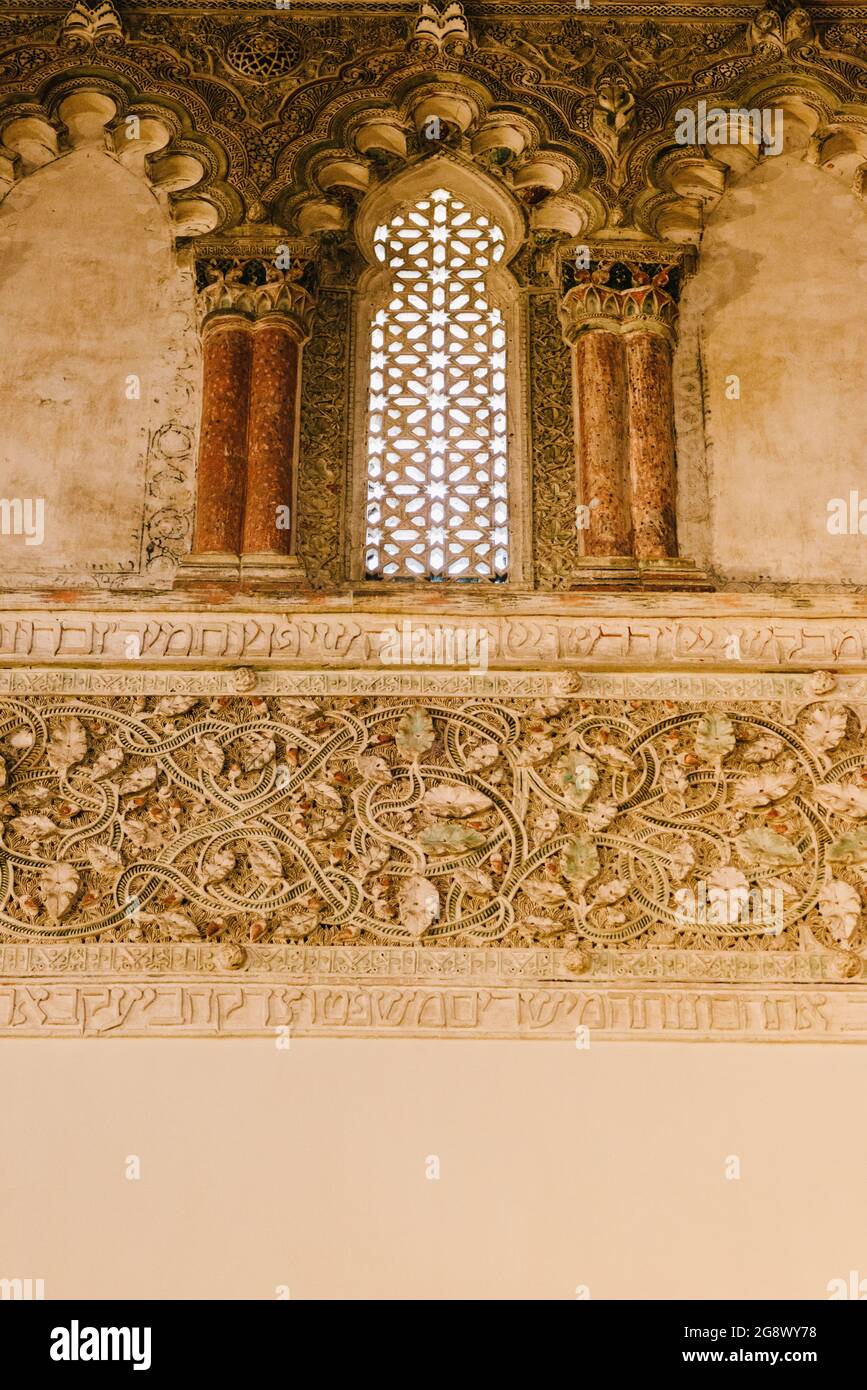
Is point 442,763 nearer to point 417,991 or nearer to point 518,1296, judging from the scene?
point 417,991

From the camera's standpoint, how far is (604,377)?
21.6 ft

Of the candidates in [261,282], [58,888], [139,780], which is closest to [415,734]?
[139,780]

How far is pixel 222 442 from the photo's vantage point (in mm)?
6449

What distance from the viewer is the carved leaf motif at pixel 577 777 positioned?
19.1ft

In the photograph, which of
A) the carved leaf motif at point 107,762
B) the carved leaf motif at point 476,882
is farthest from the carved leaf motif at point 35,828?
the carved leaf motif at point 476,882

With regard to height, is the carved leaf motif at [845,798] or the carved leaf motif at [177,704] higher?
the carved leaf motif at [177,704]

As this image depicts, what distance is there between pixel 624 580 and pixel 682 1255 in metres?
2.40

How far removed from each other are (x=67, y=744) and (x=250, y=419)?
4.98 feet

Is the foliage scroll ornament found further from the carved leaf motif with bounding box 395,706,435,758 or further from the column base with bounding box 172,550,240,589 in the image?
the column base with bounding box 172,550,240,589

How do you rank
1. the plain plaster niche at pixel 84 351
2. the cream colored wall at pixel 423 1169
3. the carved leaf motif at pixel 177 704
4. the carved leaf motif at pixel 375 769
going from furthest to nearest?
1. the plain plaster niche at pixel 84 351
2. the carved leaf motif at pixel 177 704
3. the carved leaf motif at pixel 375 769
4. the cream colored wall at pixel 423 1169

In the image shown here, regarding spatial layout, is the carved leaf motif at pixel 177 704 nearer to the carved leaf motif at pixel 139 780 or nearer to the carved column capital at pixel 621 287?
the carved leaf motif at pixel 139 780

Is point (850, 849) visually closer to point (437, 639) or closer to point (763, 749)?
point (763, 749)

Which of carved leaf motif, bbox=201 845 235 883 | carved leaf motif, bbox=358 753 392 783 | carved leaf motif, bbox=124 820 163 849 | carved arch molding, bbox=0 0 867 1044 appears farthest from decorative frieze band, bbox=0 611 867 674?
carved leaf motif, bbox=201 845 235 883

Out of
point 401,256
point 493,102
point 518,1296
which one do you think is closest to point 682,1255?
point 518,1296
